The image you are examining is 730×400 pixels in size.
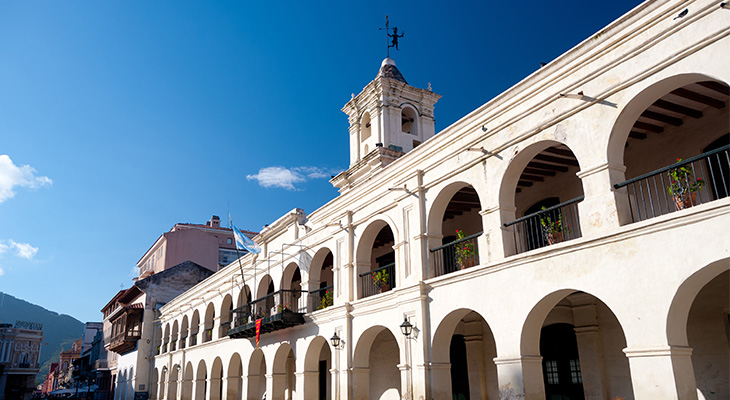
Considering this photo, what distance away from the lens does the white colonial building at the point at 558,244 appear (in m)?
8.48

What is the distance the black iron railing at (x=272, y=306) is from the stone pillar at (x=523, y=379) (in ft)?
29.3

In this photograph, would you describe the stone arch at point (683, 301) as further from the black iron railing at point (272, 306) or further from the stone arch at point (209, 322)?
the stone arch at point (209, 322)

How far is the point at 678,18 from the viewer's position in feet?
28.8

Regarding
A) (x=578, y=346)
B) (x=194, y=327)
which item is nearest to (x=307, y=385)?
(x=578, y=346)

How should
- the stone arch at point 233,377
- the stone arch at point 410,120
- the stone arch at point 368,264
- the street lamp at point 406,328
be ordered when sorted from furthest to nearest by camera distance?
the stone arch at point 410,120 → the stone arch at point 233,377 → the stone arch at point 368,264 → the street lamp at point 406,328

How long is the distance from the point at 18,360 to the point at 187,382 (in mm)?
40777

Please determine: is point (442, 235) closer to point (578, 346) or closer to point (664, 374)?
point (578, 346)

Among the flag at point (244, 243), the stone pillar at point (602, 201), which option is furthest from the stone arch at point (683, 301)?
the flag at point (244, 243)

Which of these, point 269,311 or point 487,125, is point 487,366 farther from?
point 269,311

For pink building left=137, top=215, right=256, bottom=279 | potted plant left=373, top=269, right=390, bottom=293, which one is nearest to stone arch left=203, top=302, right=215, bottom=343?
potted plant left=373, top=269, right=390, bottom=293

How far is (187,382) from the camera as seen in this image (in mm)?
28938

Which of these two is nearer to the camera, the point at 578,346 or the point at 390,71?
the point at 578,346

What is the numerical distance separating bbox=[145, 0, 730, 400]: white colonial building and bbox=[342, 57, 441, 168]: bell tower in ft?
Result: 18.8

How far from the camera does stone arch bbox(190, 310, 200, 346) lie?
97.2ft
